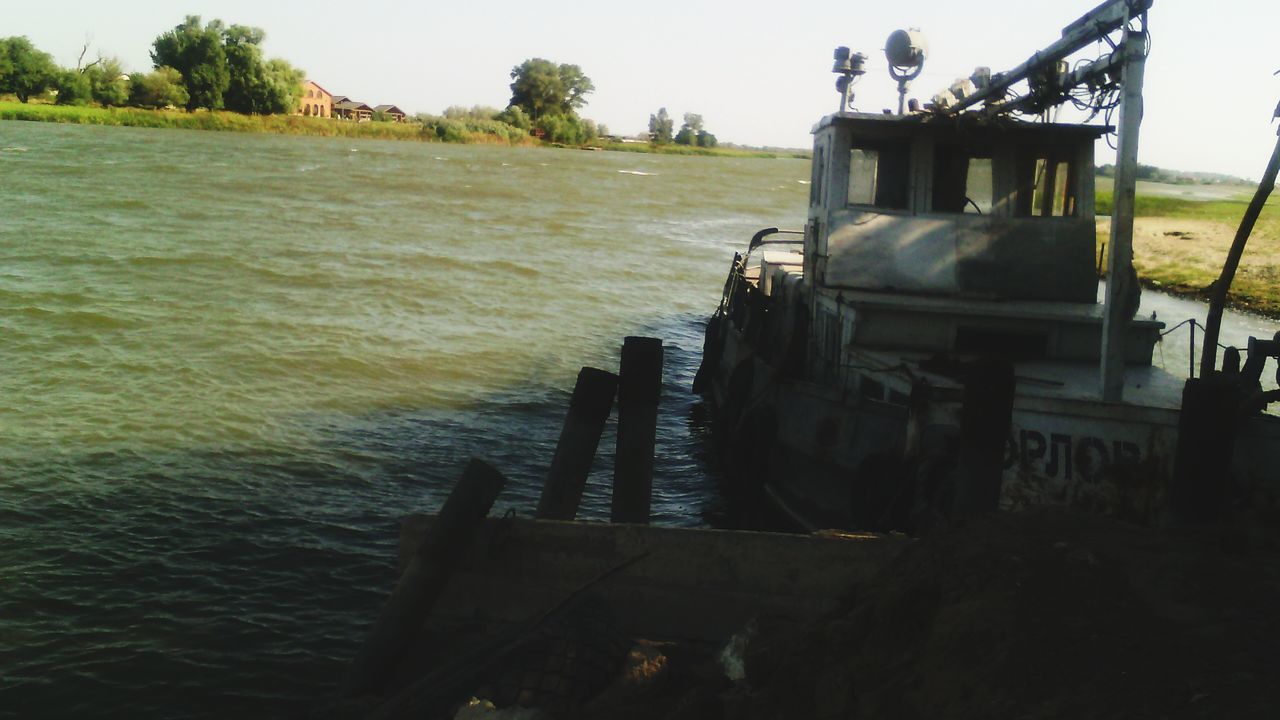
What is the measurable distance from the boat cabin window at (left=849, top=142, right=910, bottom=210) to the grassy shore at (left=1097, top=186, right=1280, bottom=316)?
2013 centimetres

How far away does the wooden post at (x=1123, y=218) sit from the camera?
8352mm

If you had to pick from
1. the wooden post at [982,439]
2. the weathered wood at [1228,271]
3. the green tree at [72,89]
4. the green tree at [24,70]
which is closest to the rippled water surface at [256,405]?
the wooden post at [982,439]

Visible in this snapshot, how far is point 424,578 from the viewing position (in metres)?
6.34

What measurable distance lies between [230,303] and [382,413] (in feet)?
26.8

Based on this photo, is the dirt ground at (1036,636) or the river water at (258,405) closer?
the dirt ground at (1036,636)

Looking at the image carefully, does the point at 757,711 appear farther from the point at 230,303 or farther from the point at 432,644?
the point at 230,303

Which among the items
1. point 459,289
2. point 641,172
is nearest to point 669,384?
point 459,289

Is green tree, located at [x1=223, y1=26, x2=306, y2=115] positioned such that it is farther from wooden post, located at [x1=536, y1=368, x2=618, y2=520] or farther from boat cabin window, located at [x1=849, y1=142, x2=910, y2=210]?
wooden post, located at [x1=536, y1=368, x2=618, y2=520]

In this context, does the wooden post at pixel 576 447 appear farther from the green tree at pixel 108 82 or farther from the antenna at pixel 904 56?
the green tree at pixel 108 82

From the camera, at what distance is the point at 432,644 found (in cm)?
658

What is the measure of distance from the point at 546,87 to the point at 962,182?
141m

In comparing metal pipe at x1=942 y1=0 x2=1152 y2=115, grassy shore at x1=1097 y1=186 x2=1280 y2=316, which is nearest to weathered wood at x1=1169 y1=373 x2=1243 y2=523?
metal pipe at x1=942 y1=0 x2=1152 y2=115

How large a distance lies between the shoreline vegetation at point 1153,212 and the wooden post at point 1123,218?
3.70 metres

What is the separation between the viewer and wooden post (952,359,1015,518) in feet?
21.2
